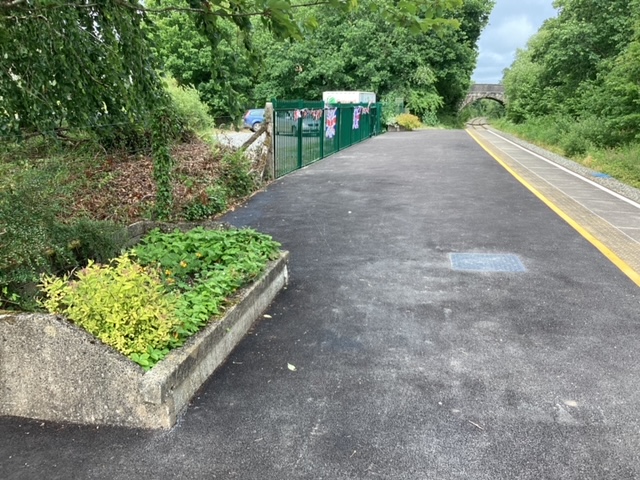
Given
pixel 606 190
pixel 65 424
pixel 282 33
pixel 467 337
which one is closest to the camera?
pixel 65 424

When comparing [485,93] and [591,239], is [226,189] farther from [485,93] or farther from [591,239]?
[485,93]

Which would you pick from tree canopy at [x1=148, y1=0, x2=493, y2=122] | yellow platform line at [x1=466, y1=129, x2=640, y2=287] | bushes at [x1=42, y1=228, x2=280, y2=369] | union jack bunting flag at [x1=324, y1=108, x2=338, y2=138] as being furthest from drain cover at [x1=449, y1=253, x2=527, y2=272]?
tree canopy at [x1=148, y1=0, x2=493, y2=122]

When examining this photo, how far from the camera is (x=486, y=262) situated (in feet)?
19.4

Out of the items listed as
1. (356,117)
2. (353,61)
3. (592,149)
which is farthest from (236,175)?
(353,61)

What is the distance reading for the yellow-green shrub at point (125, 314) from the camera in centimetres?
311

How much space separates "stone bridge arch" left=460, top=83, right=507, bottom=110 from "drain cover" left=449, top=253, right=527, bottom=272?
2649 inches

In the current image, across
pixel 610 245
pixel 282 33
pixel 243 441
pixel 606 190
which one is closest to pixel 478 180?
pixel 606 190

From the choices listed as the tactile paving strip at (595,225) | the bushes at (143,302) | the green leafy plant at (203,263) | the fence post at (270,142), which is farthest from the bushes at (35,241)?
the fence post at (270,142)

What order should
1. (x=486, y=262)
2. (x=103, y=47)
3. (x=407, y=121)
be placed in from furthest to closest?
(x=407, y=121), (x=486, y=262), (x=103, y=47)

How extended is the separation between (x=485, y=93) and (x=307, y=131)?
6351cm

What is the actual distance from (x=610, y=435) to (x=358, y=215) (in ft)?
19.4

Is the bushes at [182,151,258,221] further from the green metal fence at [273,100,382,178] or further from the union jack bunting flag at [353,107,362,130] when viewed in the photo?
the union jack bunting flag at [353,107,362,130]

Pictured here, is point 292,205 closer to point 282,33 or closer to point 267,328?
point 267,328

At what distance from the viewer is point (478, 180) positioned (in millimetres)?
12109
